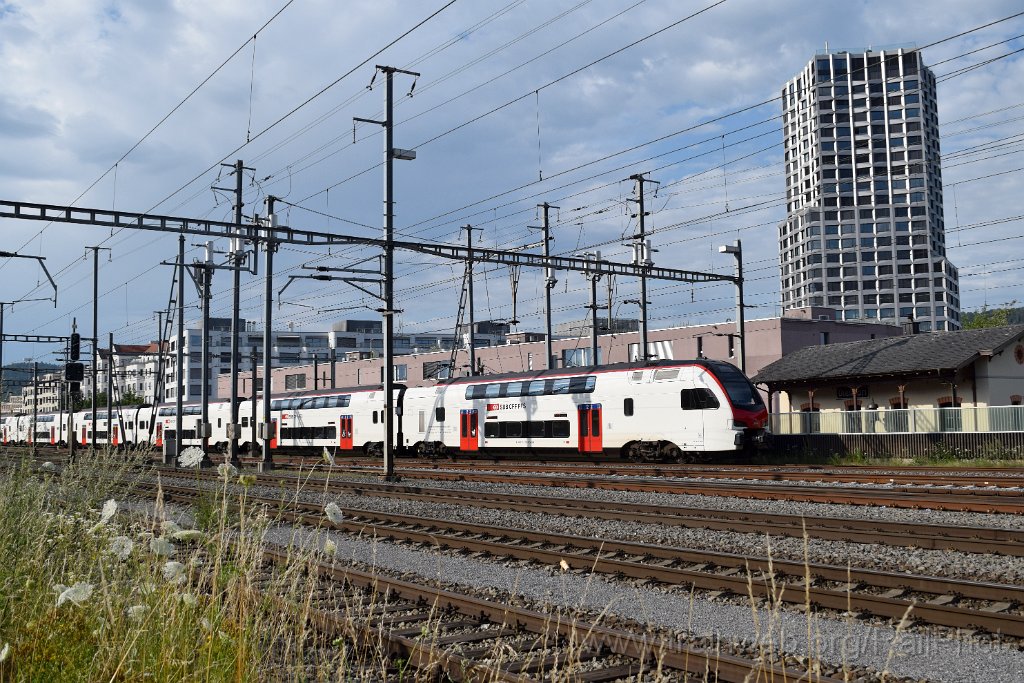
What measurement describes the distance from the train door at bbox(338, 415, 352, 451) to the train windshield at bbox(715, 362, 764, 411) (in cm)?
1782

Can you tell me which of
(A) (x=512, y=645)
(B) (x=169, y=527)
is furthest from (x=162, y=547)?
(A) (x=512, y=645)

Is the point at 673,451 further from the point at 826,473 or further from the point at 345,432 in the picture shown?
the point at 345,432

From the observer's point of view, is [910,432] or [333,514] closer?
[333,514]

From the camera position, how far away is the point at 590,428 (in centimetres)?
2905

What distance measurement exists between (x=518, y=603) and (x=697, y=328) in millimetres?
50356

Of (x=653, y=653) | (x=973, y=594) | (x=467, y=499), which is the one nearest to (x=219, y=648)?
(x=653, y=653)

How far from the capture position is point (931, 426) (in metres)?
28.2

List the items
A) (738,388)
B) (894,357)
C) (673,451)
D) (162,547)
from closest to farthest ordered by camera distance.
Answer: (162,547) < (738,388) < (673,451) < (894,357)

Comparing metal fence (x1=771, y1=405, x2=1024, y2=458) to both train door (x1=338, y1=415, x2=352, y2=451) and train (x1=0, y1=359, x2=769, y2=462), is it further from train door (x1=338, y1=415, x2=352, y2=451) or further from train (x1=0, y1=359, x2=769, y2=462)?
train door (x1=338, y1=415, x2=352, y2=451)

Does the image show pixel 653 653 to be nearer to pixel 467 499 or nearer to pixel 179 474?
pixel 467 499

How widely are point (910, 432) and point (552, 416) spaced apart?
11.1 metres

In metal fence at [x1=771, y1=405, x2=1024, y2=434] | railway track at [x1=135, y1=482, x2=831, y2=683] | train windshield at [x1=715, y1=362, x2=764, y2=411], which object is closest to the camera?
railway track at [x1=135, y1=482, x2=831, y2=683]

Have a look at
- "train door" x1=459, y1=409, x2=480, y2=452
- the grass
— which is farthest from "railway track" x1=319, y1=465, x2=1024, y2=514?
the grass

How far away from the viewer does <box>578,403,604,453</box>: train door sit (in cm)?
2877
